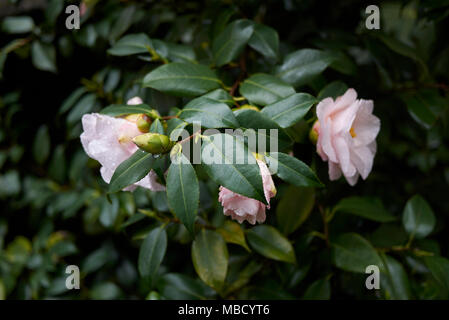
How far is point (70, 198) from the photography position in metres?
1.19

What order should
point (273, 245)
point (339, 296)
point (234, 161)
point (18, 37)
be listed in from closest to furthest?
point (234, 161) → point (273, 245) → point (339, 296) → point (18, 37)

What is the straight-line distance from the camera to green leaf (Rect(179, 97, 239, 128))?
22.4 inches

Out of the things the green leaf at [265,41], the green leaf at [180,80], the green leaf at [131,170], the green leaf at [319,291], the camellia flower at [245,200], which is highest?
the green leaf at [265,41]

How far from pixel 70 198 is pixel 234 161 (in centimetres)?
87

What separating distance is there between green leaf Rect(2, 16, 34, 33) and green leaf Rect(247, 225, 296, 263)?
97cm

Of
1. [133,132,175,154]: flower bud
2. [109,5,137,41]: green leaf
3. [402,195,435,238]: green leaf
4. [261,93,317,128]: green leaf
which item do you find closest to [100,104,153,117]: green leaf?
[133,132,175,154]: flower bud

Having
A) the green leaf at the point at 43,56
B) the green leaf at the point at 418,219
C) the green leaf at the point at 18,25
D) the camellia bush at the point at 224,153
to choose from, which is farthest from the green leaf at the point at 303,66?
the green leaf at the point at 18,25

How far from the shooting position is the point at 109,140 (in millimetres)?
606

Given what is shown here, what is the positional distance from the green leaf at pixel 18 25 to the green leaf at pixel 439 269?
1323 mm

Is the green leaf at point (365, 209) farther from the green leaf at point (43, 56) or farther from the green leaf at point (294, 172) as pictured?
the green leaf at point (43, 56)

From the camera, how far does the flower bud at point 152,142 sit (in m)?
0.54
